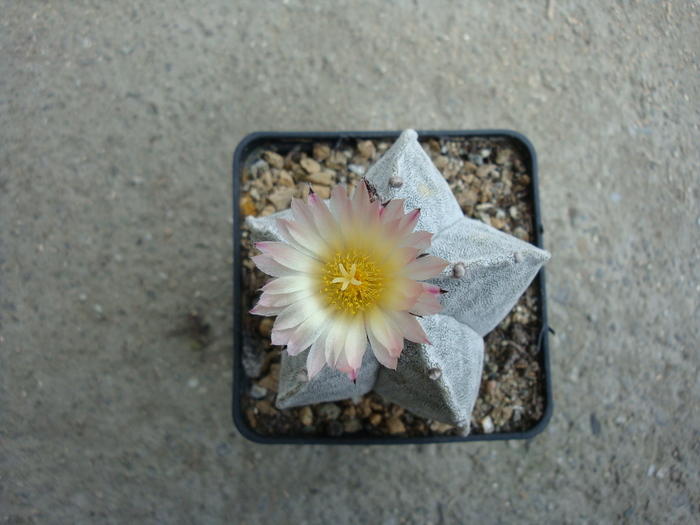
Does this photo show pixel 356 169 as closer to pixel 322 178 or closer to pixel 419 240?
pixel 322 178

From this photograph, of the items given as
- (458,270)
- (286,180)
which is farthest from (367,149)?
(458,270)

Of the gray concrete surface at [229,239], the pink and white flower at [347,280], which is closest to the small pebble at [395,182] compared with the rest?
the pink and white flower at [347,280]

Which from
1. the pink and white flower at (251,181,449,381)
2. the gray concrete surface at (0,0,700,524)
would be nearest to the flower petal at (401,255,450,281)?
the pink and white flower at (251,181,449,381)

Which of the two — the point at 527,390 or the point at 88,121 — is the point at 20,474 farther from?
the point at 527,390

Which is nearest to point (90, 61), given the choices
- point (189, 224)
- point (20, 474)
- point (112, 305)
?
point (189, 224)

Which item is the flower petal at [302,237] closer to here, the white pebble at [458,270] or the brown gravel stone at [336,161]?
the white pebble at [458,270]

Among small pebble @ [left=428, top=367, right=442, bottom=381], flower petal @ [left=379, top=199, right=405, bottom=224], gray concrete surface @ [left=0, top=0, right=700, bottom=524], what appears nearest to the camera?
flower petal @ [left=379, top=199, right=405, bottom=224]

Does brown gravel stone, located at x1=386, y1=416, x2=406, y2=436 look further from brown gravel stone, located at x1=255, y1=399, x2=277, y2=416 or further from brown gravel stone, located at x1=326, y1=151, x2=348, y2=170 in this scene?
brown gravel stone, located at x1=326, y1=151, x2=348, y2=170
